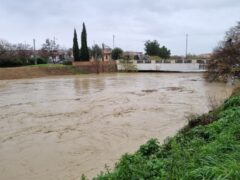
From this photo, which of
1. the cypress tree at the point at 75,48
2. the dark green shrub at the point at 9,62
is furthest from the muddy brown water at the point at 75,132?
the cypress tree at the point at 75,48

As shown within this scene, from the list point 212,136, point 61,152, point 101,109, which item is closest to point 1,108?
point 101,109

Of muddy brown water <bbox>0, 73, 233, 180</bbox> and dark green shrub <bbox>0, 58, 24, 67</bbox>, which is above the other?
dark green shrub <bbox>0, 58, 24, 67</bbox>

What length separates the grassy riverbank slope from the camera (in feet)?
115

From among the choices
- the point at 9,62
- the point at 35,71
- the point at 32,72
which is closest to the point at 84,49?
Result: the point at 35,71

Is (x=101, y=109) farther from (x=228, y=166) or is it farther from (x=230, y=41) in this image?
(x=230, y=41)

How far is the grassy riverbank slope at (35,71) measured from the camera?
35.0m

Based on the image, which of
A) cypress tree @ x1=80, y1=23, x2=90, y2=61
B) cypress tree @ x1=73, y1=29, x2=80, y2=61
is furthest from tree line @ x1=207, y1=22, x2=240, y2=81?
cypress tree @ x1=73, y1=29, x2=80, y2=61

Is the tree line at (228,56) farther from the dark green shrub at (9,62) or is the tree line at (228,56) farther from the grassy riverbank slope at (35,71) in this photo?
the dark green shrub at (9,62)

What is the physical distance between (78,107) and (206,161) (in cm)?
1106

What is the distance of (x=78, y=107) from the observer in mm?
14023

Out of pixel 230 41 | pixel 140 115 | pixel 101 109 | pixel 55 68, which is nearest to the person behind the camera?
pixel 140 115

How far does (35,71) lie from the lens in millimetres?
37969

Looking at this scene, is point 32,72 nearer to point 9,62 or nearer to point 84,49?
point 9,62

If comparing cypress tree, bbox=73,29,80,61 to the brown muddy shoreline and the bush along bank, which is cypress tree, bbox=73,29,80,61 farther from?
the bush along bank
